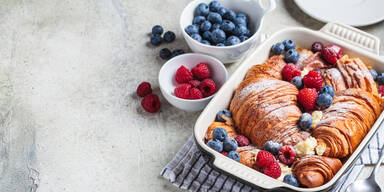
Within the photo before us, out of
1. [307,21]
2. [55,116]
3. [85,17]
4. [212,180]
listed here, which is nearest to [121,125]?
[55,116]

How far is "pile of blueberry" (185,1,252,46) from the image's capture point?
2.04 meters

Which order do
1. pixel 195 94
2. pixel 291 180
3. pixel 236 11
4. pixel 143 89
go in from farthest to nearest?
pixel 236 11 < pixel 143 89 < pixel 195 94 < pixel 291 180

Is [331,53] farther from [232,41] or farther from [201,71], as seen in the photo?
[201,71]

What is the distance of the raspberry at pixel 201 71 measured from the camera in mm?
1976

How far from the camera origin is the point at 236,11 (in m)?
2.25

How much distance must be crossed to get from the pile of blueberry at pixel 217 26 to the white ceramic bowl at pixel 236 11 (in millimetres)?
31

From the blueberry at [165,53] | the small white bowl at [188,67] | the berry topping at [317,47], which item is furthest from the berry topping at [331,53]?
the blueberry at [165,53]

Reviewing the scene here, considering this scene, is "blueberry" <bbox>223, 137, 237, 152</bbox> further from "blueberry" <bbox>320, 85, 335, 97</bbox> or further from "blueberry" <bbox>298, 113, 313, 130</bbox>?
"blueberry" <bbox>320, 85, 335, 97</bbox>

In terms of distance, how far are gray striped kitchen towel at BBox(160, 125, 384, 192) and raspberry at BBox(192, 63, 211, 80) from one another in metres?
0.37

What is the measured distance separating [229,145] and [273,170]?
20 centimetres

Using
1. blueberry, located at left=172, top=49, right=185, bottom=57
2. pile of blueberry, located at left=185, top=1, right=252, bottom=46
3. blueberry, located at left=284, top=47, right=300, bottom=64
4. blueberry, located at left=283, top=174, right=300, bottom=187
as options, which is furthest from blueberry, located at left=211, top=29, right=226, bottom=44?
blueberry, located at left=283, top=174, right=300, bottom=187

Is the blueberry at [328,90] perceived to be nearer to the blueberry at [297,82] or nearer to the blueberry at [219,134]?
the blueberry at [297,82]

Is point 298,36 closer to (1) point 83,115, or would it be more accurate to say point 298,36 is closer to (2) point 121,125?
(2) point 121,125

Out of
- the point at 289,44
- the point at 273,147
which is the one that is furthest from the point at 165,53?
the point at 273,147
